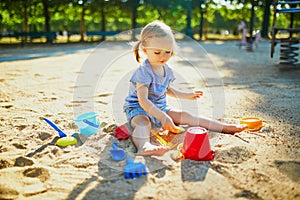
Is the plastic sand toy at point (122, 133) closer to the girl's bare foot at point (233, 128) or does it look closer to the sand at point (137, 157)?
the sand at point (137, 157)

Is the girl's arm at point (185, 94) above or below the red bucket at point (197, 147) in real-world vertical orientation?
above

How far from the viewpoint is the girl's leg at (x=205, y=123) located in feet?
7.35

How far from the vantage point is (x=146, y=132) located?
2002 mm

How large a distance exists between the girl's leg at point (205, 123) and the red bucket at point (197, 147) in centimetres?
52

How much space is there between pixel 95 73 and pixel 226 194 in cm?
466

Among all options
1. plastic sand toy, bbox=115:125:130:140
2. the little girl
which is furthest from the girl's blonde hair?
plastic sand toy, bbox=115:125:130:140

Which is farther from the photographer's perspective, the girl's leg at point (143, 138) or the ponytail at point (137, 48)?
the ponytail at point (137, 48)

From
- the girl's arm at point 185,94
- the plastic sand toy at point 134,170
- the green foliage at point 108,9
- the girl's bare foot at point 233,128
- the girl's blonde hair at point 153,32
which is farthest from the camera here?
the green foliage at point 108,9

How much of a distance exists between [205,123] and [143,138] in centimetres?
63

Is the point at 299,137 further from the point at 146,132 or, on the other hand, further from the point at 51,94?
the point at 51,94

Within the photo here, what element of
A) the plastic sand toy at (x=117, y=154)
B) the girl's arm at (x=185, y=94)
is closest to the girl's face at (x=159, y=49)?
the girl's arm at (x=185, y=94)

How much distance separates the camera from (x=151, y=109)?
6.81ft

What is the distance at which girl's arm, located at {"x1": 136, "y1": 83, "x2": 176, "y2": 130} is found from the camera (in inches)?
78.4

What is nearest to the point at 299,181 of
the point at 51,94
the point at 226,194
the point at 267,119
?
the point at 226,194
